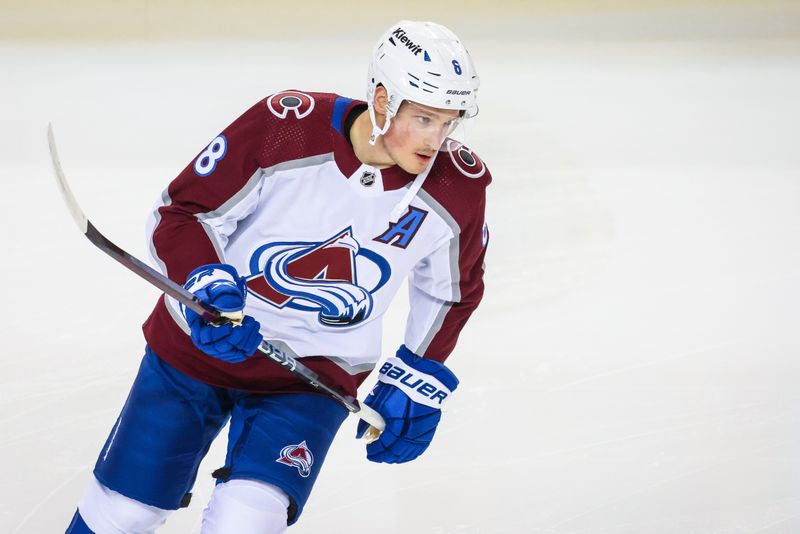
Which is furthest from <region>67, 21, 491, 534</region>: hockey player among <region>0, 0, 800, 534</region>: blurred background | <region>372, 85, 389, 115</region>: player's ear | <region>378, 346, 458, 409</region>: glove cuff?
<region>0, 0, 800, 534</region>: blurred background

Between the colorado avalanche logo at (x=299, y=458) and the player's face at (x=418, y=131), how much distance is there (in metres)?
0.54

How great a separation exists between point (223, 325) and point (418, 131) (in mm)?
482

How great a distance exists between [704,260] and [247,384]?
192 centimetres

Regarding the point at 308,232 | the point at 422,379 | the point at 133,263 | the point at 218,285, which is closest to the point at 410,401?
the point at 422,379

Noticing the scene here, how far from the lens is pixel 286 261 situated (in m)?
2.12

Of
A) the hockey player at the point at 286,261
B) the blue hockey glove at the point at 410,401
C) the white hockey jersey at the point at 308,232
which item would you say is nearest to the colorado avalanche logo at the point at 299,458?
the hockey player at the point at 286,261

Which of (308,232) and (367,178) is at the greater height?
(367,178)

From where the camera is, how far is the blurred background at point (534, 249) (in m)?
2.73

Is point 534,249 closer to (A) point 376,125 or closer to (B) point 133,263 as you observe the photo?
(A) point 376,125

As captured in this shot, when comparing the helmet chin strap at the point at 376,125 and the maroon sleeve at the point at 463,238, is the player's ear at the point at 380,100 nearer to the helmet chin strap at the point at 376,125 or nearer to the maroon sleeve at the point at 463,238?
the helmet chin strap at the point at 376,125

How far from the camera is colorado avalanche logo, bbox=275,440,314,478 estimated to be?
79.9 inches

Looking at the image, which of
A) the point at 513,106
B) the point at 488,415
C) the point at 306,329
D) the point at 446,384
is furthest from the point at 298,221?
the point at 513,106

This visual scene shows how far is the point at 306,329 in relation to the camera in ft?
7.23

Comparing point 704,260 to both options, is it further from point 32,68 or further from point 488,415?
point 32,68
